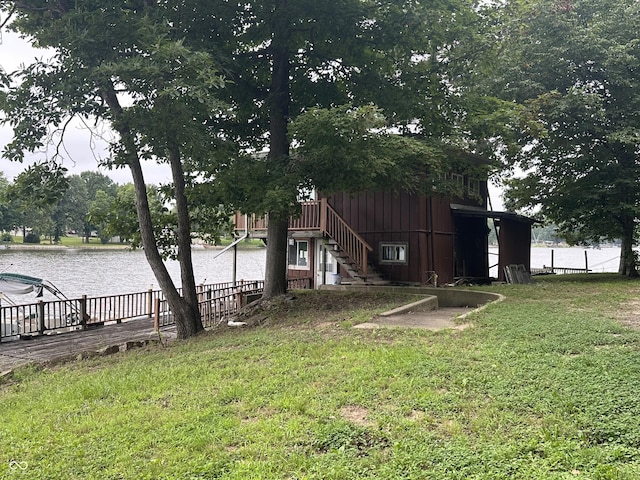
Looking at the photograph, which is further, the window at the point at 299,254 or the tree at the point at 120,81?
the window at the point at 299,254

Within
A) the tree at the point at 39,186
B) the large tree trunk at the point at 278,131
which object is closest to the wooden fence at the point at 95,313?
the large tree trunk at the point at 278,131

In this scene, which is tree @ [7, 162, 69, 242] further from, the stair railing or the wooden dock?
the stair railing

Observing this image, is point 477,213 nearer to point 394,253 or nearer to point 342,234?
point 394,253

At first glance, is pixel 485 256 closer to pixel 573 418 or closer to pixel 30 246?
pixel 573 418

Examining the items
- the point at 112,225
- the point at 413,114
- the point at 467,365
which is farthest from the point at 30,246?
the point at 467,365

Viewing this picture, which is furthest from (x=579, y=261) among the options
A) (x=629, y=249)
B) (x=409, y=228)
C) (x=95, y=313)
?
(x=95, y=313)

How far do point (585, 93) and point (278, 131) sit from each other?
10.2 metres

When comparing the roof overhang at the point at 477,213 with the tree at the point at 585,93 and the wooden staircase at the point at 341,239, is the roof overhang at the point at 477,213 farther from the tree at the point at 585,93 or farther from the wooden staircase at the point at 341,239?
the wooden staircase at the point at 341,239

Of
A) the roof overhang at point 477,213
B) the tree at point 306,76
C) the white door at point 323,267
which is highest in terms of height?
the tree at point 306,76

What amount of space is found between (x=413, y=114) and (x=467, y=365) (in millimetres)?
8188

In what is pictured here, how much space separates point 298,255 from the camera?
19.4 metres

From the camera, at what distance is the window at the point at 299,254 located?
62.7ft

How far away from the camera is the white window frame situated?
19.1 metres

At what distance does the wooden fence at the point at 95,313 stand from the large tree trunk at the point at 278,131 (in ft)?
6.19
